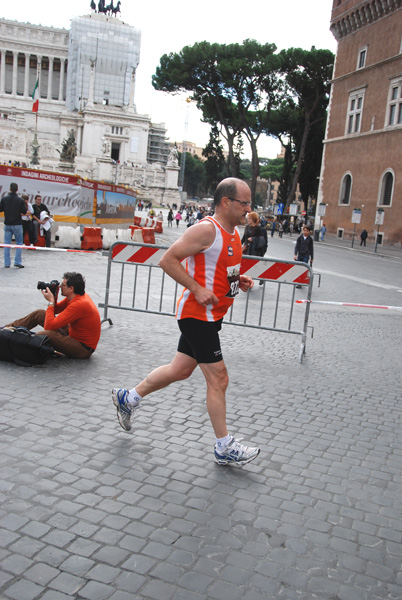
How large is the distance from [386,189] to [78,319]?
34372 millimetres

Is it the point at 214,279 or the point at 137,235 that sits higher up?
the point at 214,279

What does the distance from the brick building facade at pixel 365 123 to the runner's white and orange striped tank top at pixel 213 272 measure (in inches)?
1284

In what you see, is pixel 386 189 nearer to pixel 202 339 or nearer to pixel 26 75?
pixel 202 339

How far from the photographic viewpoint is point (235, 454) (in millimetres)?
3705

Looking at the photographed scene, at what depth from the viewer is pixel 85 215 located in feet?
62.9

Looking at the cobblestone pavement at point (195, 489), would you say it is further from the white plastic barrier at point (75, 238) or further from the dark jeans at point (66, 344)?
the white plastic barrier at point (75, 238)

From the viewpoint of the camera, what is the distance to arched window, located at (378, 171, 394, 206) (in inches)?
1431

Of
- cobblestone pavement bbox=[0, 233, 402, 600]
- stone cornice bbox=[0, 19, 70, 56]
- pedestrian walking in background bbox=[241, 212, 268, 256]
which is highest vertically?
stone cornice bbox=[0, 19, 70, 56]

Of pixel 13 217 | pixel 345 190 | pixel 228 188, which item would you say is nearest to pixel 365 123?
pixel 345 190

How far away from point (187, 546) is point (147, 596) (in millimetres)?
414

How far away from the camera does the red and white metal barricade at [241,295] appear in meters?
6.81

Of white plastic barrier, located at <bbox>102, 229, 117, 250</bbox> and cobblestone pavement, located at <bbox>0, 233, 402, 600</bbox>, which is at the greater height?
white plastic barrier, located at <bbox>102, 229, 117, 250</bbox>

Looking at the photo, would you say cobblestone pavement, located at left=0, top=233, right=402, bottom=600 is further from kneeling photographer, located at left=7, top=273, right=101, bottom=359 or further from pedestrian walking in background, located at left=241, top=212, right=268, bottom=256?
pedestrian walking in background, located at left=241, top=212, right=268, bottom=256

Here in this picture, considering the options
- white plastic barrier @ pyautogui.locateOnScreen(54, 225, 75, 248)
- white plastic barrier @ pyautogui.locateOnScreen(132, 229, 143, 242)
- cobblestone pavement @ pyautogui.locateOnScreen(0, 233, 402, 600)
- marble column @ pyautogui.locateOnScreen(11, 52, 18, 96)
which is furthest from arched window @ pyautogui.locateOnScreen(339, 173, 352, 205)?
marble column @ pyautogui.locateOnScreen(11, 52, 18, 96)
